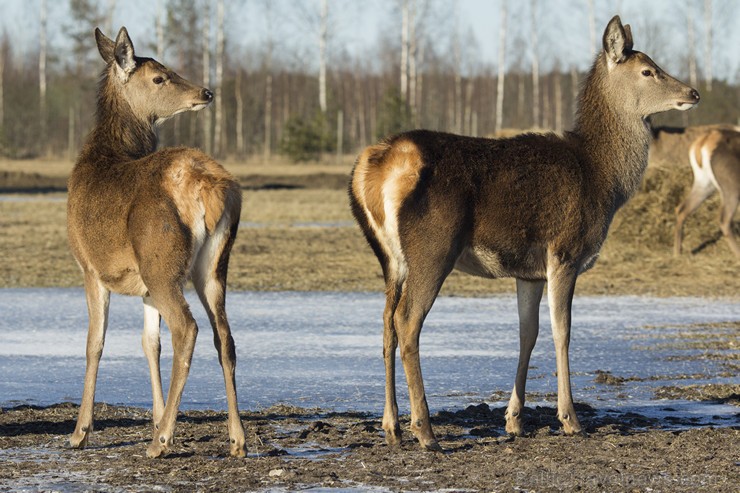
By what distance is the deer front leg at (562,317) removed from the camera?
727cm

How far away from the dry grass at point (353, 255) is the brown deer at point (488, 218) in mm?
6497

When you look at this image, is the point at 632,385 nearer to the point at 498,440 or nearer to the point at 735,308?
the point at 498,440

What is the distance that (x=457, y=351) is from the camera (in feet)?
33.5

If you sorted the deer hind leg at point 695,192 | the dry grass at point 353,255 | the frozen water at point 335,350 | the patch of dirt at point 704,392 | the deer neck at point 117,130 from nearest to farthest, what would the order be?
the deer neck at point 117,130 < the patch of dirt at point 704,392 < the frozen water at point 335,350 < the dry grass at point 353,255 < the deer hind leg at point 695,192

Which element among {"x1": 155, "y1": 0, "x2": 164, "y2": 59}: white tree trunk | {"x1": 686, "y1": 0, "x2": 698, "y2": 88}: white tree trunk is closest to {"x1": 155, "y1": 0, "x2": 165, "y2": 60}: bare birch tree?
{"x1": 155, "y1": 0, "x2": 164, "y2": 59}: white tree trunk

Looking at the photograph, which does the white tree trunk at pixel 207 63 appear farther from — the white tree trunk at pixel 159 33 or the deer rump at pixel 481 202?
the deer rump at pixel 481 202

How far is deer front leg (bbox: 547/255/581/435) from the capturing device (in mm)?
7270

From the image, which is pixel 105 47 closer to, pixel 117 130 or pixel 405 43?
pixel 117 130

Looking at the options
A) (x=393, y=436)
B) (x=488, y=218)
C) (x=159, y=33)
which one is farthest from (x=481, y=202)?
(x=159, y=33)

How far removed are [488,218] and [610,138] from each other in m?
1.42

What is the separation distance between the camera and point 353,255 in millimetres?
17938

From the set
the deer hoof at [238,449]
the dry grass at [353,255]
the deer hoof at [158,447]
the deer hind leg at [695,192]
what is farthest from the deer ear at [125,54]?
the deer hind leg at [695,192]

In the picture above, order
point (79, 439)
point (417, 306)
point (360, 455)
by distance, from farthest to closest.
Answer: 1. point (417, 306)
2. point (79, 439)
3. point (360, 455)

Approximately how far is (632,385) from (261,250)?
10.2m
